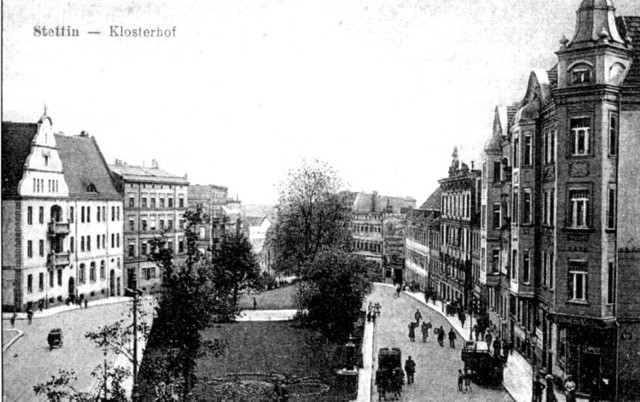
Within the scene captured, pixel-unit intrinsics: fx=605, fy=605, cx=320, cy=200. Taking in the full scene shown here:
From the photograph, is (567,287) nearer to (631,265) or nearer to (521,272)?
(631,265)

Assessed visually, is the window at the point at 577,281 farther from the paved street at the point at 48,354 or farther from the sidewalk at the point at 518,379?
the paved street at the point at 48,354

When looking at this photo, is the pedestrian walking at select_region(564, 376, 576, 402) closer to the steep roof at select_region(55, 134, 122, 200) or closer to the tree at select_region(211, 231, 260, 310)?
the steep roof at select_region(55, 134, 122, 200)

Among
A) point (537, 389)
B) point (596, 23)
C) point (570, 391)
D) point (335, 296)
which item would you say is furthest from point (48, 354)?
point (596, 23)

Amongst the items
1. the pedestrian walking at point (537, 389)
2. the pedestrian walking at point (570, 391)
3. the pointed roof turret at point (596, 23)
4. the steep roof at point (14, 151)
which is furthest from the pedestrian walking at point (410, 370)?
the steep roof at point (14, 151)

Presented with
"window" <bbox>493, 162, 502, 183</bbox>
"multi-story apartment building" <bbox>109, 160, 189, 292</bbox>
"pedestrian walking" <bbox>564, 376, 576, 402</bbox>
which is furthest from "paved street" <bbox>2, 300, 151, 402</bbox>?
"window" <bbox>493, 162, 502, 183</bbox>

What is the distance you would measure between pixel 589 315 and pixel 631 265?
1.34 metres

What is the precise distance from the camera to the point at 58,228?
774 inches

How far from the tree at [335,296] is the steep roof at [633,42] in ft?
30.6

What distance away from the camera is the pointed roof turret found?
11.7m

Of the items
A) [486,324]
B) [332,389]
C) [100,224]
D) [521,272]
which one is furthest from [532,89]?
[100,224]

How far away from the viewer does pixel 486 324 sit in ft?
72.2

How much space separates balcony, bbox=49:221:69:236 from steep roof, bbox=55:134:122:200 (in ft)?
3.98

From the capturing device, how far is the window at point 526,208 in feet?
51.3

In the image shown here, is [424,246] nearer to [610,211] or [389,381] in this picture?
[389,381]
